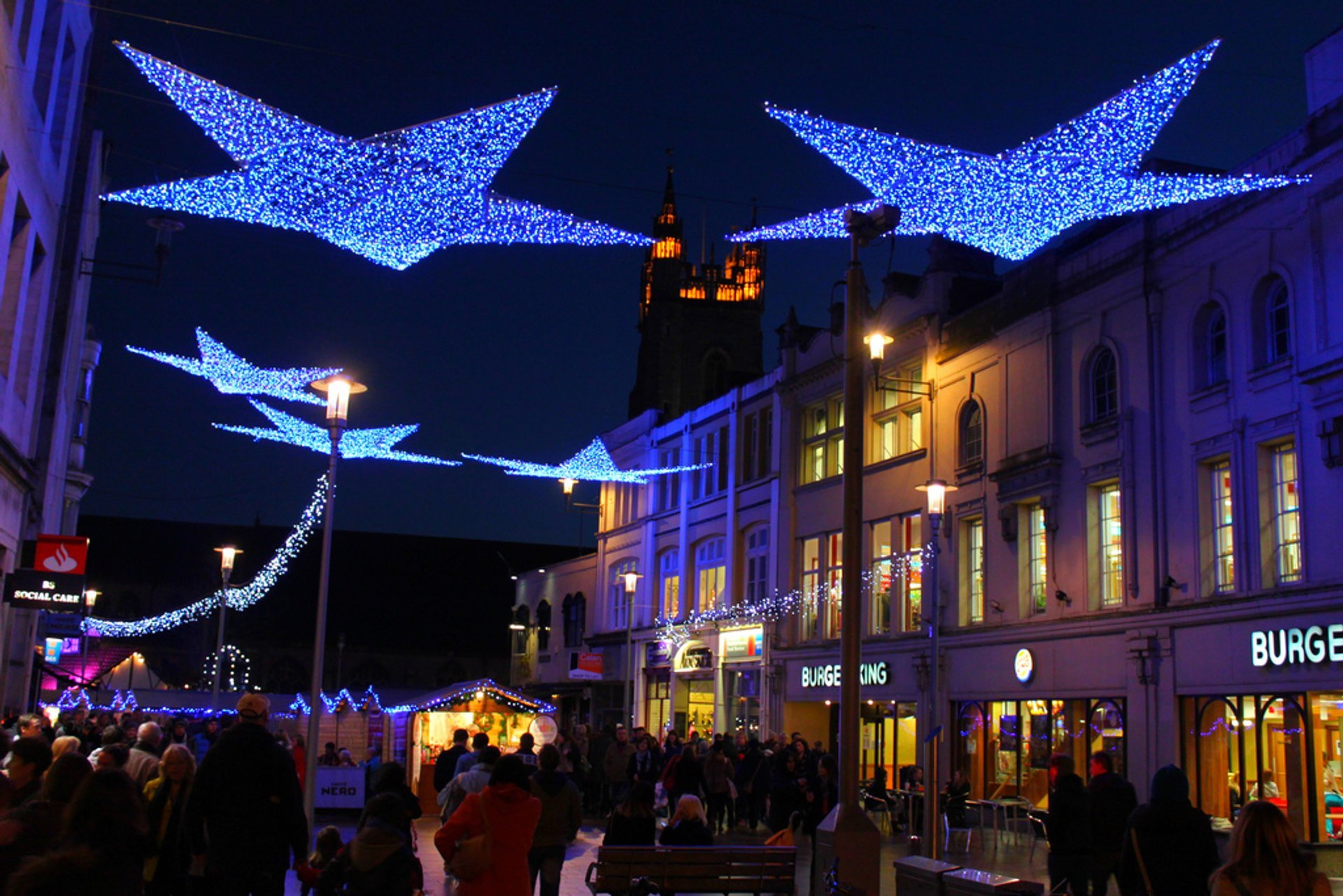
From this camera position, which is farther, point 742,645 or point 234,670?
point 234,670

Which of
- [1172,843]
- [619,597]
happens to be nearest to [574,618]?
[619,597]

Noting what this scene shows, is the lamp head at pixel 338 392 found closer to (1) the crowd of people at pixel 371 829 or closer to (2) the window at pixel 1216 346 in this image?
(1) the crowd of people at pixel 371 829

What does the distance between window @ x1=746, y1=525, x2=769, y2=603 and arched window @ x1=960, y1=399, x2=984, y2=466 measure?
968cm

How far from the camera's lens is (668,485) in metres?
46.4

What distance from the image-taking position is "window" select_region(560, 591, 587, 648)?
53656 millimetres

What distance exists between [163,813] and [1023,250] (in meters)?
14.0

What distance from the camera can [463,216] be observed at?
14820mm

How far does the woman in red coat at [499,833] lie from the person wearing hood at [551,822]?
282 centimetres

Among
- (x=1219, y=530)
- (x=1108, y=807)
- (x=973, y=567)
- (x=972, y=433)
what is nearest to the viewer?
(x=1108, y=807)

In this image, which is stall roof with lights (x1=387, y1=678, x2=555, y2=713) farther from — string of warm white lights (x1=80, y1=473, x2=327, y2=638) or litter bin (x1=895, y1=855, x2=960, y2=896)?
litter bin (x1=895, y1=855, x2=960, y2=896)

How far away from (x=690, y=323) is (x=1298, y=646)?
57.8m

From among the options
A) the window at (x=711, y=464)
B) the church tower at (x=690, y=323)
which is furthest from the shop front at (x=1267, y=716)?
the church tower at (x=690, y=323)

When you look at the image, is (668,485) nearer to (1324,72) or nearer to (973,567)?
(973,567)

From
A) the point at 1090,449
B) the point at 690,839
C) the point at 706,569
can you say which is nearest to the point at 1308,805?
the point at 1090,449
